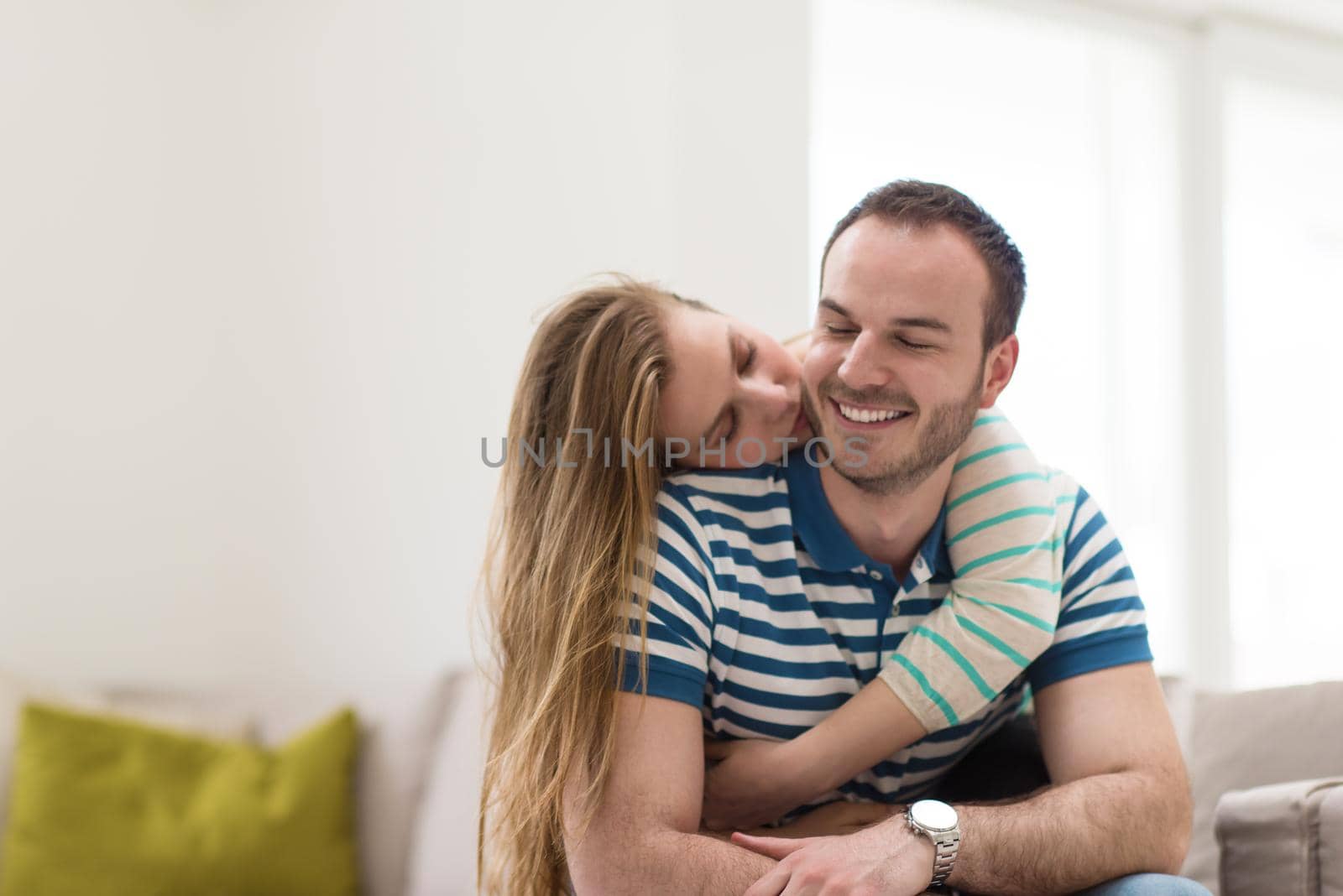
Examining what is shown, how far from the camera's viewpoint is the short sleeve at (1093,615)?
5.13 feet

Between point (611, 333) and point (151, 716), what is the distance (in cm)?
140

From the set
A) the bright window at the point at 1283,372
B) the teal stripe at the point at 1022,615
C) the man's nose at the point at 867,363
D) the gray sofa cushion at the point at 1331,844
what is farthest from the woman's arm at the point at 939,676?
the bright window at the point at 1283,372

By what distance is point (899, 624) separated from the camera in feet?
5.25

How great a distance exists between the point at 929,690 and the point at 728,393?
477 millimetres

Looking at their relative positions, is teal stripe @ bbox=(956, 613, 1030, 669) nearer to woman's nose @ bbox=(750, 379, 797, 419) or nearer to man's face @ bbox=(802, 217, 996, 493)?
man's face @ bbox=(802, 217, 996, 493)

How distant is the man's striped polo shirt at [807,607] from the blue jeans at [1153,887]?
28 cm

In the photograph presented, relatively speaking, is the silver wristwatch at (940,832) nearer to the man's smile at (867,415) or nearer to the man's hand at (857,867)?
the man's hand at (857,867)

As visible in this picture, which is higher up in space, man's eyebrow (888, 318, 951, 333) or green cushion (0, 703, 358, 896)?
man's eyebrow (888, 318, 951, 333)

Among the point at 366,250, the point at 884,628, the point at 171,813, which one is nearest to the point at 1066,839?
the point at 884,628

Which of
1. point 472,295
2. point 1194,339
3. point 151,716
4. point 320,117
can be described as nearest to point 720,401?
point 472,295

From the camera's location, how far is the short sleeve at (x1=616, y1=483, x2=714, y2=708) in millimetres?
1459

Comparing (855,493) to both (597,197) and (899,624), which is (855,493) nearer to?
(899,624)

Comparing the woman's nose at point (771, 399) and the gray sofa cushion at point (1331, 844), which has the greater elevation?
the woman's nose at point (771, 399)

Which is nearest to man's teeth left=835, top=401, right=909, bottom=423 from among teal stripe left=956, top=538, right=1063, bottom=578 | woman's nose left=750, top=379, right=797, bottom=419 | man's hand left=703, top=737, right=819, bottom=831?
woman's nose left=750, top=379, right=797, bottom=419
